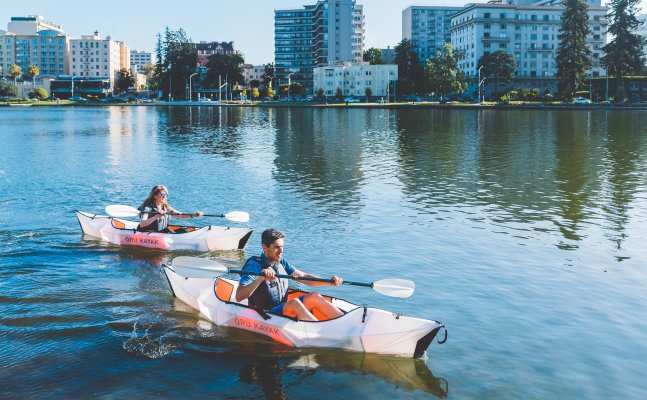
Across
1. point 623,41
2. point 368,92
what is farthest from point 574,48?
point 368,92

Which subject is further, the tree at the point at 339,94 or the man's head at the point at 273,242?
the tree at the point at 339,94

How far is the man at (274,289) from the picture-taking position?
38.5ft

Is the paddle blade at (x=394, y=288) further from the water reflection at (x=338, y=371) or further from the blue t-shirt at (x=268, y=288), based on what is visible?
the blue t-shirt at (x=268, y=288)

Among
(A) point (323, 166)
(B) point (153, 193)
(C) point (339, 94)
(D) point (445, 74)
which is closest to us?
(B) point (153, 193)

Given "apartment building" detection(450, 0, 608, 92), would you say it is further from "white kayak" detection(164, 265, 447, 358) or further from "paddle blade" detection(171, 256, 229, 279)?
"white kayak" detection(164, 265, 447, 358)

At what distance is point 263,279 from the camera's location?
1199 cm

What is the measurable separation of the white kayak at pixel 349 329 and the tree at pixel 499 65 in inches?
5933

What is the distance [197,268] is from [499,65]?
15019 centimetres

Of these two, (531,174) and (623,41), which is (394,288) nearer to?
(531,174)

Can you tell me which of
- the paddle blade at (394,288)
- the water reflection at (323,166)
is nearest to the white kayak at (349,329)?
the paddle blade at (394,288)

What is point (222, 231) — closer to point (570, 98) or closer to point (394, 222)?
point (394, 222)

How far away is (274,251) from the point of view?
11797mm

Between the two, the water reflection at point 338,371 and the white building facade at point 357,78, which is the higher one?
the white building facade at point 357,78

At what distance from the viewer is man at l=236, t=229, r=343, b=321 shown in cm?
1174
